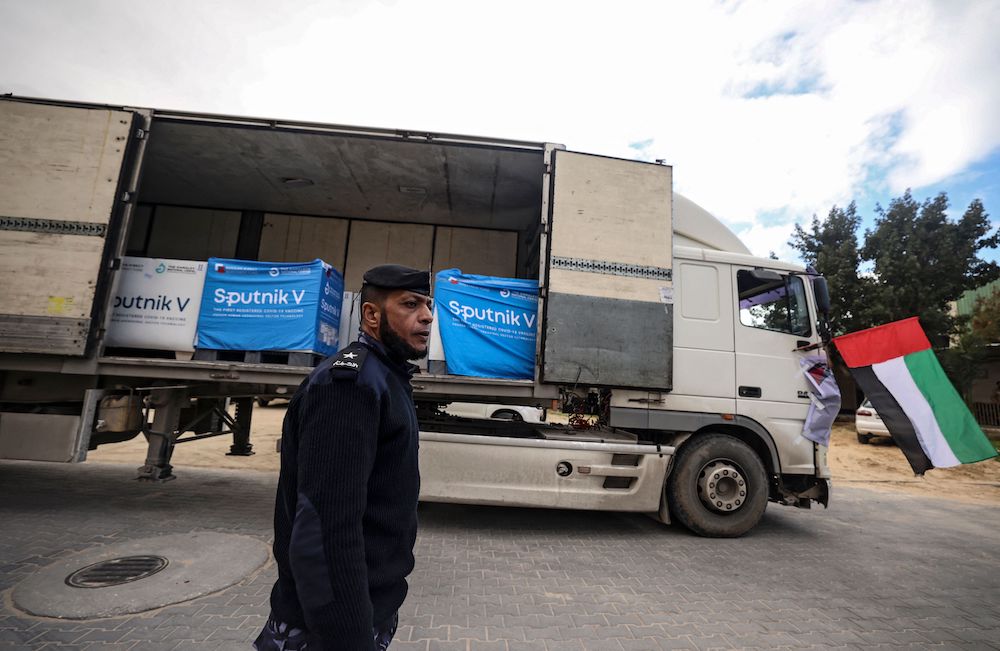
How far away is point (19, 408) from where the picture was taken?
503 cm

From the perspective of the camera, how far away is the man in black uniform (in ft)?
3.66

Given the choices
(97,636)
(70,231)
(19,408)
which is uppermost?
(70,231)

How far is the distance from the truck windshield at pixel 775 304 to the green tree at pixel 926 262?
57.9ft

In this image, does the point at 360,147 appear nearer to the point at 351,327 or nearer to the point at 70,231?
the point at 351,327

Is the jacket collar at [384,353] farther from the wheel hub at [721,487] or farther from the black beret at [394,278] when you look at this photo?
the wheel hub at [721,487]

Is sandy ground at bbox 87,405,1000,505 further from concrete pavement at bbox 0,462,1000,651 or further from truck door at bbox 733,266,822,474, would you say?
truck door at bbox 733,266,822,474

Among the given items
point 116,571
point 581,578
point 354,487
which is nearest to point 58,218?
point 116,571

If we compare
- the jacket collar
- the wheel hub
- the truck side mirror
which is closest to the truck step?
the jacket collar

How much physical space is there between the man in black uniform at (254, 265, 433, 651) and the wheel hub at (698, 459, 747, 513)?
15.0ft

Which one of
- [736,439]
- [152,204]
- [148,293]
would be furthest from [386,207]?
[736,439]

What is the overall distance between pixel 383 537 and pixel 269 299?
14.5 feet

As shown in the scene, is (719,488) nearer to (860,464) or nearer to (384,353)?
(384,353)

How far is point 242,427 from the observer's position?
7.96m

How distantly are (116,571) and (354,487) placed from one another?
3.93 meters
